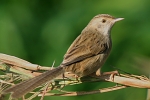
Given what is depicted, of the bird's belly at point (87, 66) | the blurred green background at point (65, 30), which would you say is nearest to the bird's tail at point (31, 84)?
the bird's belly at point (87, 66)

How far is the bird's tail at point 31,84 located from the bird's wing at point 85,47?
0.49 metres

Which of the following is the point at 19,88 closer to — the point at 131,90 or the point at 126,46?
the point at 131,90

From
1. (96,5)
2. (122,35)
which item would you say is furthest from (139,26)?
(96,5)

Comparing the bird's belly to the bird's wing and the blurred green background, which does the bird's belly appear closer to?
the bird's wing

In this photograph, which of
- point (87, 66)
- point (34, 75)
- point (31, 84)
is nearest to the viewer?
point (31, 84)

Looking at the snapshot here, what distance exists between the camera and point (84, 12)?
5.73 m

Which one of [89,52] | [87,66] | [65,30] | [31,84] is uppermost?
[65,30]

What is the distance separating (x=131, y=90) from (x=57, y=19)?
1728mm

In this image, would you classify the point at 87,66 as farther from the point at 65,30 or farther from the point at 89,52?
the point at 65,30

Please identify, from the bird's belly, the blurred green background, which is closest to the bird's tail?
the bird's belly

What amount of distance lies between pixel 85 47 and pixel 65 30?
176 centimetres

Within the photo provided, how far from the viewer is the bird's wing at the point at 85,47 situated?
11.7 feet

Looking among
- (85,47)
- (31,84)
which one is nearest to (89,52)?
(85,47)

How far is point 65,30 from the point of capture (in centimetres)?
557
